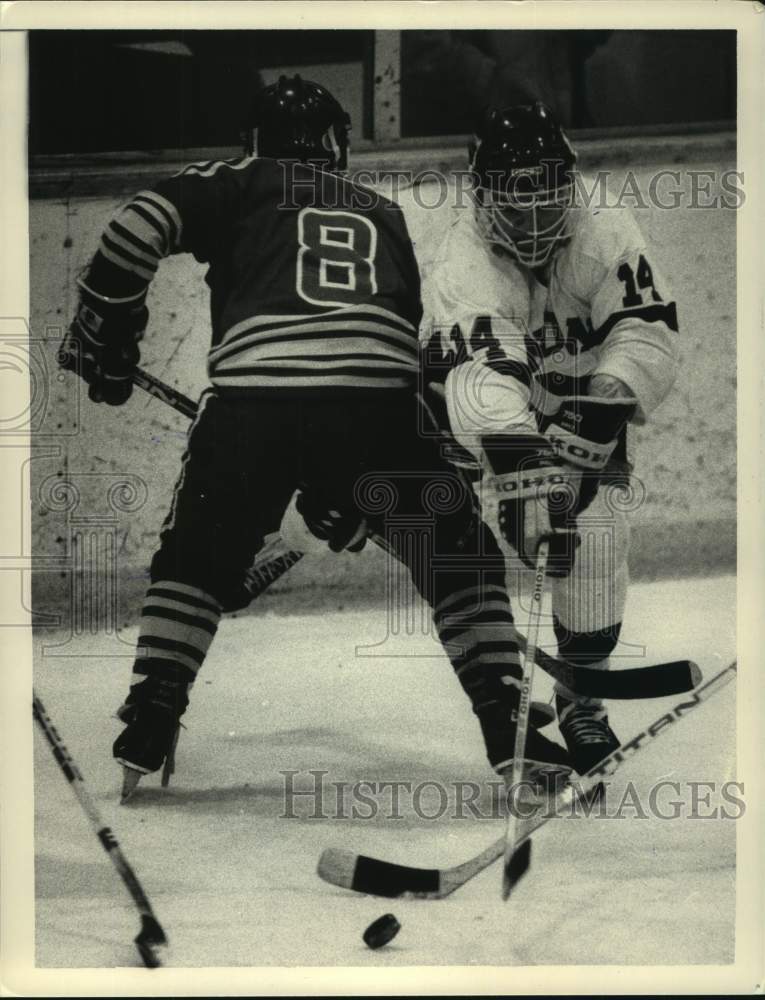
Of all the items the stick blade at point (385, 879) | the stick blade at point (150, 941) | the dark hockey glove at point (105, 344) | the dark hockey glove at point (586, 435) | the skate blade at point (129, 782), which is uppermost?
the dark hockey glove at point (105, 344)

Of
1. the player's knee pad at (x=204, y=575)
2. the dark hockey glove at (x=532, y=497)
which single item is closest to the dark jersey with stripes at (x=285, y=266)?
the dark hockey glove at (x=532, y=497)

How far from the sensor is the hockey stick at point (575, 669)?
202 centimetres

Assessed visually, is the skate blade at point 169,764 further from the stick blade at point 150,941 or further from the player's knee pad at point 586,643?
the player's knee pad at point 586,643

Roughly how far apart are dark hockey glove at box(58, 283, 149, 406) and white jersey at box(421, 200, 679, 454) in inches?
20.1

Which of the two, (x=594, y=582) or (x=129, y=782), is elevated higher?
(x=594, y=582)

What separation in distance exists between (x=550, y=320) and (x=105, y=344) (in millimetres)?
780

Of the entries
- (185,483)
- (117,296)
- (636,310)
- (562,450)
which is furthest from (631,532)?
(117,296)

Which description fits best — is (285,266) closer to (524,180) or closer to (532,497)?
(524,180)

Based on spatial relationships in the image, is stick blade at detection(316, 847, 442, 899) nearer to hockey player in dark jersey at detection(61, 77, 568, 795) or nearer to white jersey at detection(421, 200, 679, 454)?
hockey player in dark jersey at detection(61, 77, 568, 795)

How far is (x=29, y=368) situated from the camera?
2.06 m

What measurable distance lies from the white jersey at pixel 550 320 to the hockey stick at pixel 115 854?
88 cm

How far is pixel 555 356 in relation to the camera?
6.62 ft

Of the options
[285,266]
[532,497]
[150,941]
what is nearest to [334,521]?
[532,497]

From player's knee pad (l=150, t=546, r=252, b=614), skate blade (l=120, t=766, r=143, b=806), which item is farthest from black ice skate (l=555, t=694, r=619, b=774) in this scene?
skate blade (l=120, t=766, r=143, b=806)
